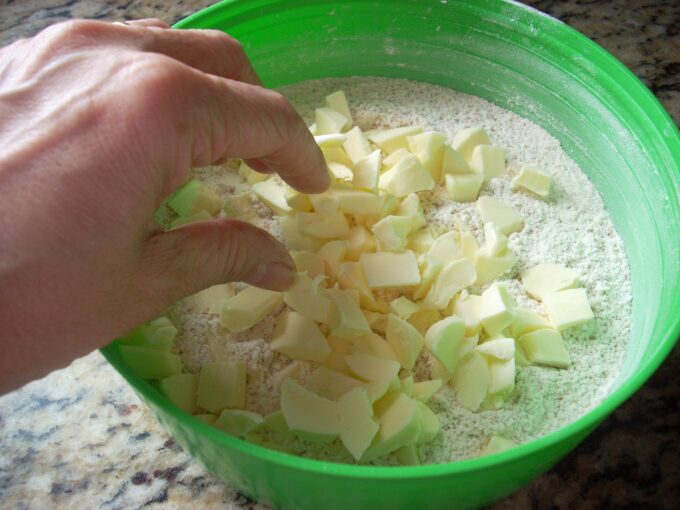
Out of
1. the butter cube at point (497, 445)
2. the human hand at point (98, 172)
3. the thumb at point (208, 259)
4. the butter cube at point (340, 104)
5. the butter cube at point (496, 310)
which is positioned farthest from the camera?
the butter cube at point (340, 104)

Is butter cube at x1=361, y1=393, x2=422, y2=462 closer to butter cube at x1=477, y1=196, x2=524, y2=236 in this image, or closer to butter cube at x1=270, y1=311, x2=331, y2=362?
butter cube at x1=270, y1=311, x2=331, y2=362

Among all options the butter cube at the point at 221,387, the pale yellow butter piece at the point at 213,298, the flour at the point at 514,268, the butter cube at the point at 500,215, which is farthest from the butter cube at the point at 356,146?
the butter cube at the point at 221,387

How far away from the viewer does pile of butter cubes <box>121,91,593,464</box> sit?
86 cm

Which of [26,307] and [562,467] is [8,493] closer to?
[26,307]

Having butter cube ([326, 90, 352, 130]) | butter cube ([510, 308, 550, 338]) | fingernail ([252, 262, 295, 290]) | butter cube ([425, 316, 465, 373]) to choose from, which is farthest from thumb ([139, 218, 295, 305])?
butter cube ([326, 90, 352, 130])

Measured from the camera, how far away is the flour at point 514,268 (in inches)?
35.5

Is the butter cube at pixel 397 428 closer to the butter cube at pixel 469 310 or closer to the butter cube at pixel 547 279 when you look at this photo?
the butter cube at pixel 469 310

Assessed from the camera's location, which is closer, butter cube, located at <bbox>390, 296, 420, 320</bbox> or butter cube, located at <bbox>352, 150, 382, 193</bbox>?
butter cube, located at <bbox>390, 296, 420, 320</bbox>

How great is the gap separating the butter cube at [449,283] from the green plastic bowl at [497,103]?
0.82 ft

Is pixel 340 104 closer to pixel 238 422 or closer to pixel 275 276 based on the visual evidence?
pixel 275 276

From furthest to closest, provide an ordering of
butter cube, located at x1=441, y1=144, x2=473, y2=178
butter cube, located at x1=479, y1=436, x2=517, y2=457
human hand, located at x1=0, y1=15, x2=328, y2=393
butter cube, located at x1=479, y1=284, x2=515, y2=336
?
butter cube, located at x1=441, y1=144, x2=473, y2=178
butter cube, located at x1=479, y1=284, x2=515, y2=336
butter cube, located at x1=479, y1=436, x2=517, y2=457
human hand, located at x1=0, y1=15, x2=328, y2=393

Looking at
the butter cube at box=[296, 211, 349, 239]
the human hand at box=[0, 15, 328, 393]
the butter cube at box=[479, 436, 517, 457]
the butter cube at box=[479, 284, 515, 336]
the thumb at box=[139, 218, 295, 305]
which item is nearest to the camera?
the human hand at box=[0, 15, 328, 393]

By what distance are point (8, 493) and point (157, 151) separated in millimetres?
525

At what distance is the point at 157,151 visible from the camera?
26.3 inches
